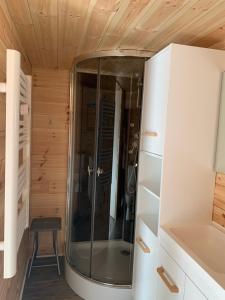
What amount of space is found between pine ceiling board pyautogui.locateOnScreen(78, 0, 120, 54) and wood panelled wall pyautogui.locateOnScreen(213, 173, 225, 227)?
4.17ft

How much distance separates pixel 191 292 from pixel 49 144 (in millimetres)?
2155

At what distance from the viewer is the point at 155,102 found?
182 centimetres


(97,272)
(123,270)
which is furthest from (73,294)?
(123,270)

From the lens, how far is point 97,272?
244 cm

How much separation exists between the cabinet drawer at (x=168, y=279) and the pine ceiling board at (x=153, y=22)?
142 centimetres

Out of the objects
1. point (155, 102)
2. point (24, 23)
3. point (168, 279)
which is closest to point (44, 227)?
point (168, 279)

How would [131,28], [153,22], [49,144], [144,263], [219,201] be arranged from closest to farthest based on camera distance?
[153,22]
[131,28]
[219,201]
[144,263]
[49,144]

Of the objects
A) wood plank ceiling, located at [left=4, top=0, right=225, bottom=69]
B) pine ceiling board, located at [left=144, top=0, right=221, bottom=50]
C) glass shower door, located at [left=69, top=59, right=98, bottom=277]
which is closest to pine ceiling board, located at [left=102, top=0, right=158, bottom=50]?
wood plank ceiling, located at [left=4, top=0, right=225, bottom=69]

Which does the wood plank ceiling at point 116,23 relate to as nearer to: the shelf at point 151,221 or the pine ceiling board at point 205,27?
the pine ceiling board at point 205,27

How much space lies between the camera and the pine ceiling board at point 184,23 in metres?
1.32

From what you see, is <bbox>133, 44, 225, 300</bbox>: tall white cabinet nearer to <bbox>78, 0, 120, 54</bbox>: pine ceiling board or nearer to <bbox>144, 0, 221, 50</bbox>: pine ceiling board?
<bbox>144, 0, 221, 50</bbox>: pine ceiling board

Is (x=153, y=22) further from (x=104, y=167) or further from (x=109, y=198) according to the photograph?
(x=109, y=198)

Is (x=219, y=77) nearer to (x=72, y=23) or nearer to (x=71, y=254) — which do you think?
(x=72, y=23)

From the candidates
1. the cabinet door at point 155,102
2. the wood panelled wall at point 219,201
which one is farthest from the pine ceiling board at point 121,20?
the wood panelled wall at point 219,201
